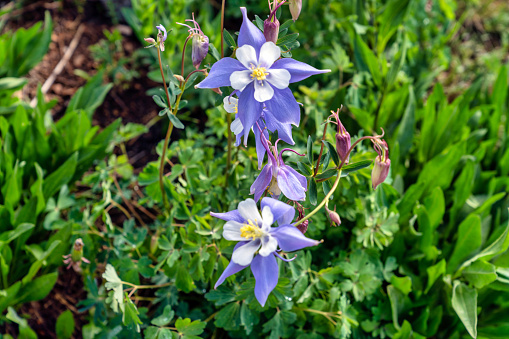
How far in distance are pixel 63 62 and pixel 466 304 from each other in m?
2.46

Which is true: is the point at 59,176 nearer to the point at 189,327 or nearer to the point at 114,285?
the point at 114,285

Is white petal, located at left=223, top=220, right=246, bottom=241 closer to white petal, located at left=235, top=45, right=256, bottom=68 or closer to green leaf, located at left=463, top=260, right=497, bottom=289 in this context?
white petal, located at left=235, top=45, right=256, bottom=68

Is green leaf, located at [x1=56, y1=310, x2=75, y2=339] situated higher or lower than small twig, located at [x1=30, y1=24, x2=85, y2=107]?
lower

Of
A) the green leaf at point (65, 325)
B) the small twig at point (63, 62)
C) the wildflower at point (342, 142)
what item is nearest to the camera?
the wildflower at point (342, 142)

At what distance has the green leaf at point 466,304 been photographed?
1.56 m

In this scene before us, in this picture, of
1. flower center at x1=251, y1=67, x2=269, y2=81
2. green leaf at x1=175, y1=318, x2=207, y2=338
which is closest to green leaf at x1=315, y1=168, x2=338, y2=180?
flower center at x1=251, y1=67, x2=269, y2=81

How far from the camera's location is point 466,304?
161 centimetres

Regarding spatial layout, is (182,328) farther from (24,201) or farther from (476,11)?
(476,11)

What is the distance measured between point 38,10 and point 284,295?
2540mm

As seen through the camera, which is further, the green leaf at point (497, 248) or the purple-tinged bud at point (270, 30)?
the green leaf at point (497, 248)

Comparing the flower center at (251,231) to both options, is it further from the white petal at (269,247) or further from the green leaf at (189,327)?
the green leaf at (189,327)

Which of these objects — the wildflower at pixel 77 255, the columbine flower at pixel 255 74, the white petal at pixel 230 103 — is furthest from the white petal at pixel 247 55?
the wildflower at pixel 77 255

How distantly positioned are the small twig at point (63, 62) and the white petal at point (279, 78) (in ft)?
6.34

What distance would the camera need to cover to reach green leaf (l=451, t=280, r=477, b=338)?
1.56 meters
